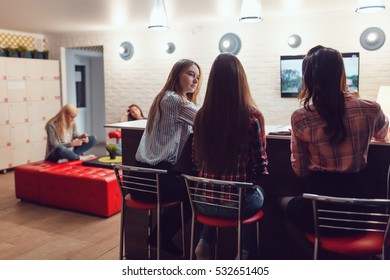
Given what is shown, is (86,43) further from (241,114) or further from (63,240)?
(241,114)

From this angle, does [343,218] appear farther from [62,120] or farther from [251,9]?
[62,120]

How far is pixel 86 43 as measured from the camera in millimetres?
7484

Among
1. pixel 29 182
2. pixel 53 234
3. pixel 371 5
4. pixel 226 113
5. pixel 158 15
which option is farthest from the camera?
pixel 29 182

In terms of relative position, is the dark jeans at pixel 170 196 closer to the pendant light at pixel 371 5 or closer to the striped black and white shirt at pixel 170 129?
the striped black and white shirt at pixel 170 129

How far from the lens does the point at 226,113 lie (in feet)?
6.60

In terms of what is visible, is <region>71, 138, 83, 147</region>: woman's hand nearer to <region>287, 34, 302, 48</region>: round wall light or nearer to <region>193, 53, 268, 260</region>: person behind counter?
<region>287, 34, 302, 48</region>: round wall light

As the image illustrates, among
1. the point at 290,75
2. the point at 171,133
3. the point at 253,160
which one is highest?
the point at 290,75

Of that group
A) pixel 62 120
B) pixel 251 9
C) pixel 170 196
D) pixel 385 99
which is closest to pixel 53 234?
pixel 62 120

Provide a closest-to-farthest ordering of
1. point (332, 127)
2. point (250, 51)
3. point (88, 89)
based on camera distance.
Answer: point (332, 127), point (250, 51), point (88, 89)

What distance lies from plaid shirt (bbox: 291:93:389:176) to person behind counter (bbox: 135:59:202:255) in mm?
675

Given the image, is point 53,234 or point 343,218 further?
point 53,234

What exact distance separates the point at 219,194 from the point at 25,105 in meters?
5.69

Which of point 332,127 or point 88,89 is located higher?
point 88,89

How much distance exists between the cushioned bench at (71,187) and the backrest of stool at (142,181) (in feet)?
5.71
